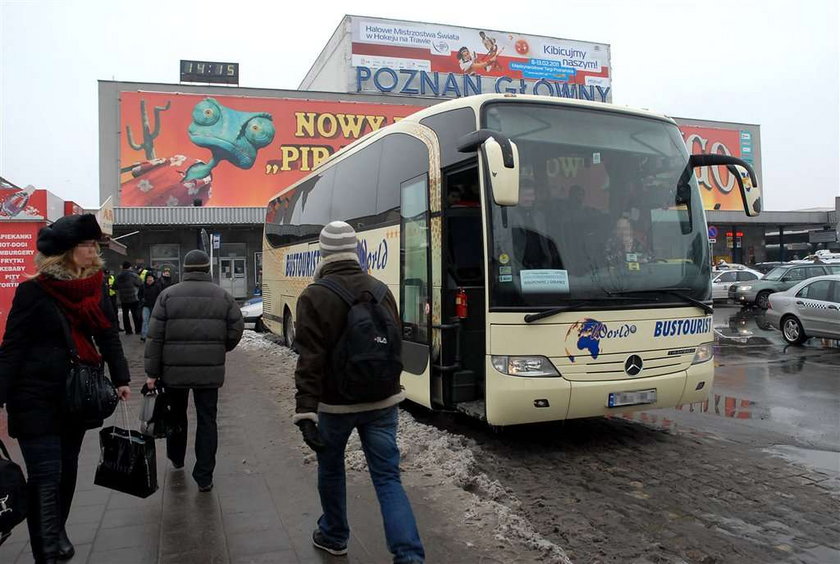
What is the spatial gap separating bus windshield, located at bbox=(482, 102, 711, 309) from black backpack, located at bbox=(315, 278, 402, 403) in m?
2.38

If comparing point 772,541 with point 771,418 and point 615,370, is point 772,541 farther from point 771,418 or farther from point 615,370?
point 771,418

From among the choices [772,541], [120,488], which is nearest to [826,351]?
[772,541]

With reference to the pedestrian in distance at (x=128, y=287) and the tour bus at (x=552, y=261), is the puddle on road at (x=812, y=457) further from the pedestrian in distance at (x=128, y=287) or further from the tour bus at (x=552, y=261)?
the pedestrian in distance at (x=128, y=287)

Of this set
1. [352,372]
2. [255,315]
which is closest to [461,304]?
[352,372]

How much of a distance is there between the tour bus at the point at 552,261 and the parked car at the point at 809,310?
7.85 m

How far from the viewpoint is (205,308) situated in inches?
191

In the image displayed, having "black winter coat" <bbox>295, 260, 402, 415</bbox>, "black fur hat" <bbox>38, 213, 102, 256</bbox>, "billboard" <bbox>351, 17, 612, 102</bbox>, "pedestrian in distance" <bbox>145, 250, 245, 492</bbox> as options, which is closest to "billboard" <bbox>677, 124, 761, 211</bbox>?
"billboard" <bbox>351, 17, 612, 102</bbox>

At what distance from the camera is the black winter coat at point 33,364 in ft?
10.9

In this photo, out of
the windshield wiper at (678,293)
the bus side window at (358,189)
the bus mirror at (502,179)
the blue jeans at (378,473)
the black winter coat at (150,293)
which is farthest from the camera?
the black winter coat at (150,293)

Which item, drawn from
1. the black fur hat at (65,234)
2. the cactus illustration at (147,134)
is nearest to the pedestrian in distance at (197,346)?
the black fur hat at (65,234)

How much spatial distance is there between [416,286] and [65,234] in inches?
150

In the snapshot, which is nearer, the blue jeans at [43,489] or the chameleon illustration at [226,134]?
the blue jeans at [43,489]

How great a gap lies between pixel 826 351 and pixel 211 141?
27.8 metres

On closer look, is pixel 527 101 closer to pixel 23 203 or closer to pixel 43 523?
pixel 43 523
